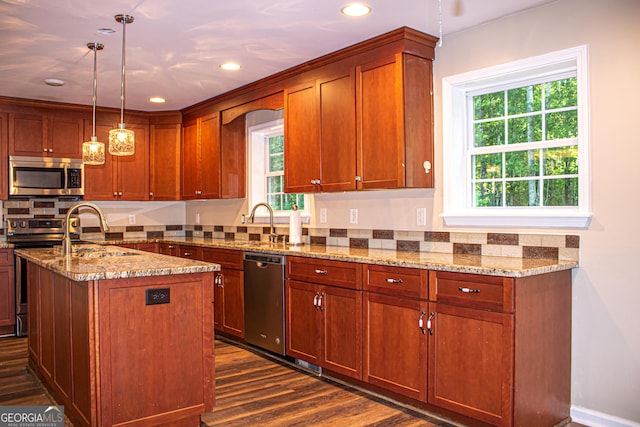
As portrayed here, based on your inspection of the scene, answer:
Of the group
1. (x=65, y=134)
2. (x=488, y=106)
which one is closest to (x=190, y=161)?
(x=65, y=134)

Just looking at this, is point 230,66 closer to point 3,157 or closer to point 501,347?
point 3,157

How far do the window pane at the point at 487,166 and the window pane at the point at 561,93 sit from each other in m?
0.44

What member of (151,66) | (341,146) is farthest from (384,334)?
(151,66)

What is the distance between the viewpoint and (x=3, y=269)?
16.3ft

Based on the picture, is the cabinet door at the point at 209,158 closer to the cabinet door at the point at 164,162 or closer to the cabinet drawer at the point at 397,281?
the cabinet door at the point at 164,162

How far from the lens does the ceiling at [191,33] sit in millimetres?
2984

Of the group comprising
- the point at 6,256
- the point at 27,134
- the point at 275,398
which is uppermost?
the point at 27,134

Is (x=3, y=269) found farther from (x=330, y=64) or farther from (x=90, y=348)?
(x=330, y=64)

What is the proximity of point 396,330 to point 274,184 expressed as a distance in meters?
2.60

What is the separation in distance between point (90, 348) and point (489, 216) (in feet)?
7.53

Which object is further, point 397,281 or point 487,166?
point 487,166

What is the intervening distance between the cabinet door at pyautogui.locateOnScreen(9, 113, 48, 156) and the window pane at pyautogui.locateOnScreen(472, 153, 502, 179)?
14.4ft

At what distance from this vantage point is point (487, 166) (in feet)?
11.1

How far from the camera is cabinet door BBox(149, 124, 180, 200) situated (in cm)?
596
